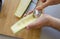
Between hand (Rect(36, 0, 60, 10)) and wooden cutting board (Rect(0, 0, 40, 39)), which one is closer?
wooden cutting board (Rect(0, 0, 40, 39))

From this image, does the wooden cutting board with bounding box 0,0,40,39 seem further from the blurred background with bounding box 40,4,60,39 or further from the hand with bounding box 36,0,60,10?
the hand with bounding box 36,0,60,10

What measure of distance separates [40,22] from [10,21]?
14 centimetres

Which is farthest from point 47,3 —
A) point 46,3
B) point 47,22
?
point 47,22

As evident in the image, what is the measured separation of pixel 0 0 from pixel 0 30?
0.50ft

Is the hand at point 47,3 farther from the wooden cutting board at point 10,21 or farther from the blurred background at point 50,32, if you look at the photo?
the wooden cutting board at point 10,21

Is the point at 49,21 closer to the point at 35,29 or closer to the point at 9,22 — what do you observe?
the point at 35,29

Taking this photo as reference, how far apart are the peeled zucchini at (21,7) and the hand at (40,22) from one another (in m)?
0.08

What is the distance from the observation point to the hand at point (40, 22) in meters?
0.63

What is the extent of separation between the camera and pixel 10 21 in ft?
2.14

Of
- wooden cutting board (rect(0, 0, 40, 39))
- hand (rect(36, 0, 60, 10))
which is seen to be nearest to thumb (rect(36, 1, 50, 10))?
hand (rect(36, 0, 60, 10))

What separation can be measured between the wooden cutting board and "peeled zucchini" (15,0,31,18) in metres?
0.02

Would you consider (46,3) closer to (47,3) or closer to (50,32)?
(47,3)

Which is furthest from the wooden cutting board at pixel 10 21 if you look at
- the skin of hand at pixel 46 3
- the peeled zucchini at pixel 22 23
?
the skin of hand at pixel 46 3

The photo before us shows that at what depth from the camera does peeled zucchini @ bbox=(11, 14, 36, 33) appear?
0.62 meters
